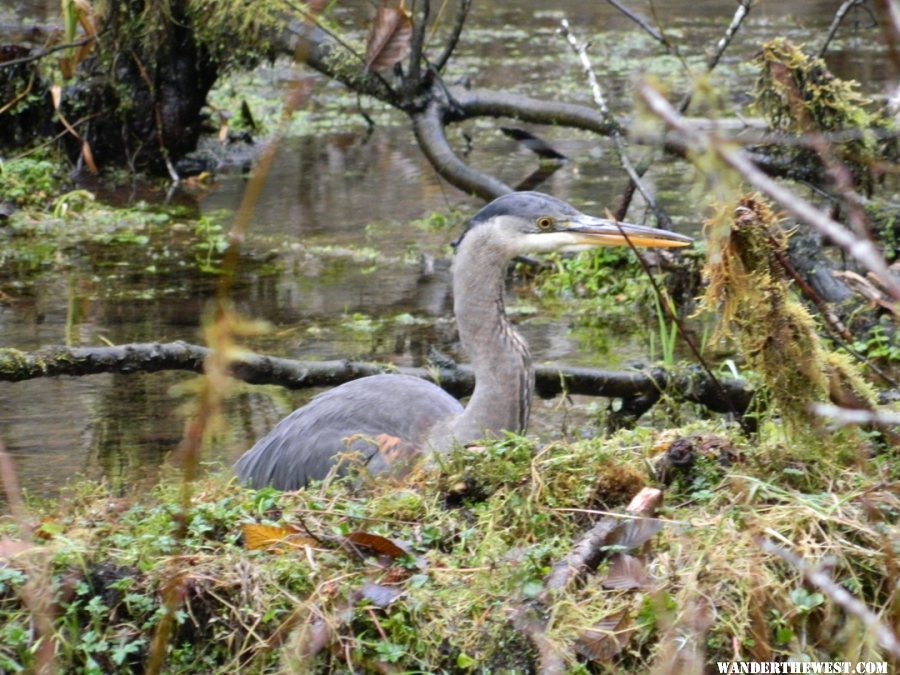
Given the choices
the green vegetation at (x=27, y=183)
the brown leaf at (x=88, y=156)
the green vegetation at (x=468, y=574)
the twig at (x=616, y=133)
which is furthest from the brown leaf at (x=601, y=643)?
the brown leaf at (x=88, y=156)

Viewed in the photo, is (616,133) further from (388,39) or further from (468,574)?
(468,574)

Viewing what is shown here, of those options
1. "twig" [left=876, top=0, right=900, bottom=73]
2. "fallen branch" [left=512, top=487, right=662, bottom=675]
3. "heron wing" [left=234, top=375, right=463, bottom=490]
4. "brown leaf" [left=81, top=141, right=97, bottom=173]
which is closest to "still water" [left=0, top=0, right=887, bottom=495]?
"brown leaf" [left=81, top=141, right=97, bottom=173]

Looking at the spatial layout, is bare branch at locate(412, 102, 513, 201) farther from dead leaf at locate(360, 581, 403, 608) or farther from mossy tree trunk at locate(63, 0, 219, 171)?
dead leaf at locate(360, 581, 403, 608)

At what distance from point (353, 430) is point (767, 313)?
1.88 metres

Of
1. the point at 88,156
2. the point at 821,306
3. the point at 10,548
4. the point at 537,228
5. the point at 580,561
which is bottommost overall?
the point at 88,156

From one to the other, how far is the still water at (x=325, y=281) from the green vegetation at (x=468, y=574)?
78 cm

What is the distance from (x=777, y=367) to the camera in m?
3.92

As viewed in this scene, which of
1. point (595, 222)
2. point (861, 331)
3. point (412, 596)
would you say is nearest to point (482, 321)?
point (595, 222)

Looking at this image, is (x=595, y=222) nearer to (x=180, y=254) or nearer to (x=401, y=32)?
(x=401, y=32)

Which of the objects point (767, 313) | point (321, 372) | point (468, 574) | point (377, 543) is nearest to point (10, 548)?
point (377, 543)

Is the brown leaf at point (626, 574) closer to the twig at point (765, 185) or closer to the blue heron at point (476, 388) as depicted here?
the blue heron at point (476, 388)

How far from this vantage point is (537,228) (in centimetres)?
543

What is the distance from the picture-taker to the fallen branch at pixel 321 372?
579 centimetres

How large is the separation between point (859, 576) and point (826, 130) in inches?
172
